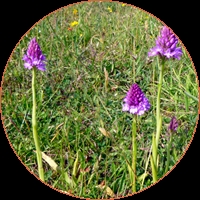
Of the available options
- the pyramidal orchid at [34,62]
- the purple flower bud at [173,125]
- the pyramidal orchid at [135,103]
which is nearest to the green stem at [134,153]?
the pyramidal orchid at [135,103]

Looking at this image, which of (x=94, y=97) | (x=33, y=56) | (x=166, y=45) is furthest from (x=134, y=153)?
(x=33, y=56)

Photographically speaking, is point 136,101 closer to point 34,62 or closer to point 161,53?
point 161,53

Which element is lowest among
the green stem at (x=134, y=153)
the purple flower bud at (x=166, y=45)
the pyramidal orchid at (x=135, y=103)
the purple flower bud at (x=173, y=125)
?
the green stem at (x=134, y=153)

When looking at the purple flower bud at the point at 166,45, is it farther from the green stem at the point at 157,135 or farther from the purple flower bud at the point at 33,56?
the purple flower bud at the point at 33,56

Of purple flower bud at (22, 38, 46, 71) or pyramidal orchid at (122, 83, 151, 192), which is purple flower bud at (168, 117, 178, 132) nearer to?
pyramidal orchid at (122, 83, 151, 192)

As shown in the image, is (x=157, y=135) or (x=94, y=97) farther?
(x=94, y=97)

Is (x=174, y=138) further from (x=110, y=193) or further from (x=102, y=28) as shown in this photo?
(x=102, y=28)

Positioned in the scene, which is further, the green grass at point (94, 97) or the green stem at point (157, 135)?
the green grass at point (94, 97)
